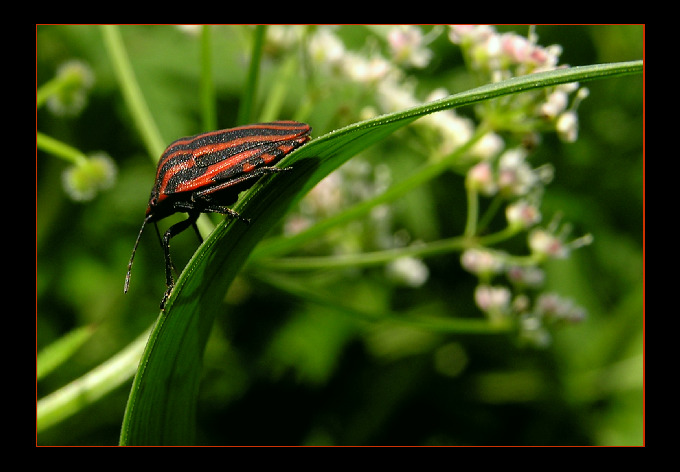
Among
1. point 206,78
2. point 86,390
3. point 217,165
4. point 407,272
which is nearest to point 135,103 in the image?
point 206,78

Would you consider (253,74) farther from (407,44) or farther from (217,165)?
(407,44)

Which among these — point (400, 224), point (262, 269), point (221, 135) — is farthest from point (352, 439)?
point (221, 135)

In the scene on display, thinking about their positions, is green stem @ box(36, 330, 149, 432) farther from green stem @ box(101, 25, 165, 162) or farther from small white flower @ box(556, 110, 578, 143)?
Result: small white flower @ box(556, 110, 578, 143)

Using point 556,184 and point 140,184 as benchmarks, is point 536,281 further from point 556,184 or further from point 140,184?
point 140,184

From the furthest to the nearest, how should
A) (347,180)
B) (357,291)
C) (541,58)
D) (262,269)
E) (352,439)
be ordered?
(357,291), (352,439), (347,180), (262,269), (541,58)

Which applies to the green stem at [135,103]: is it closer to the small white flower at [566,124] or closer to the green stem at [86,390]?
the green stem at [86,390]

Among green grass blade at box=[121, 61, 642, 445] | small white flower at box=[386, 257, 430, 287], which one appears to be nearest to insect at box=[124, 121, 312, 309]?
green grass blade at box=[121, 61, 642, 445]

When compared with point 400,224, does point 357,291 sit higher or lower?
lower

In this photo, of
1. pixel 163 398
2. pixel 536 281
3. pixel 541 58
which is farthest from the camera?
pixel 536 281
